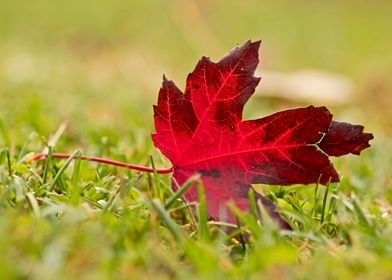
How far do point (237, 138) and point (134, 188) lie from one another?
20 cm

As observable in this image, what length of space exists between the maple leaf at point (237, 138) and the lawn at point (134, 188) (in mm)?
61

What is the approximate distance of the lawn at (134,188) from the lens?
0.87 meters

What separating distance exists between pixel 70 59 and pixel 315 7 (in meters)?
7.11

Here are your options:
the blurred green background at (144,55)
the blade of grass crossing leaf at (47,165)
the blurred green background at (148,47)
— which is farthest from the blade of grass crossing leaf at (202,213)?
the blurred green background at (148,47)

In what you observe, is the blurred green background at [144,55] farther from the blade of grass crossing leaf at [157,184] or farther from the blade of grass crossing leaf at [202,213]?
the blade of grass crossing leaf at [202,213]

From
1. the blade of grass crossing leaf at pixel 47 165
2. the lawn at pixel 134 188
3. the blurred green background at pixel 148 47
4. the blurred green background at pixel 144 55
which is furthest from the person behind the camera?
the blurred green background at pixel 148 47

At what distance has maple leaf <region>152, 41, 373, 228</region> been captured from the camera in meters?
1.11

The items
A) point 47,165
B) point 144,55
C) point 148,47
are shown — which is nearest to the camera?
point 47,165

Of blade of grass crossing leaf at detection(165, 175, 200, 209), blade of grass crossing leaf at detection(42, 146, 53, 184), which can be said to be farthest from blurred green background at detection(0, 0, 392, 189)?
blade of grass crossing leaf at detection(165, 175, 200, 209)

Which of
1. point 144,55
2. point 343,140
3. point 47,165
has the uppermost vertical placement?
point 144,55

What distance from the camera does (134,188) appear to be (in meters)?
1.18

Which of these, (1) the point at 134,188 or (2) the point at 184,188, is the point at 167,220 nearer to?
(2) the point at 184,188

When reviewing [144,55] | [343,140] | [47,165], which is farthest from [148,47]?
[343,140]

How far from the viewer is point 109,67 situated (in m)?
4.84
